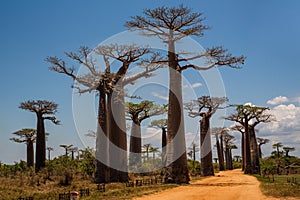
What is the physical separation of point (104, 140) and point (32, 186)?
12.5 feet

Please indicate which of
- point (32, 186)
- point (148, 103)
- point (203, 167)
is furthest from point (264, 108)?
point (32, 186)

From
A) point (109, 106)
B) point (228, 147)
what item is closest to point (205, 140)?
point (109, 106)

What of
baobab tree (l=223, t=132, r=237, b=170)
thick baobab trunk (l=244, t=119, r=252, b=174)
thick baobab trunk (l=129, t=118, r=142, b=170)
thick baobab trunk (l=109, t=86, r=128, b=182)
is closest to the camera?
thick baobab trunk (l=109, t=86, r=128, b=182)

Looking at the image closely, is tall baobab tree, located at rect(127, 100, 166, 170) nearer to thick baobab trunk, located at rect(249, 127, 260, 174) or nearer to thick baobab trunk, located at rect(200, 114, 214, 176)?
thick baobab trunk, located at rect(200, 114, 214, 176)

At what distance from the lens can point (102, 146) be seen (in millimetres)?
16422

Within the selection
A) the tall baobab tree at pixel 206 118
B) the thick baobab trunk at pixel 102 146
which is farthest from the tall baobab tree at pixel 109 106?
the tall baobab tree at pixel 206 118

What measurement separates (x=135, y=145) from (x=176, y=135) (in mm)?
11537

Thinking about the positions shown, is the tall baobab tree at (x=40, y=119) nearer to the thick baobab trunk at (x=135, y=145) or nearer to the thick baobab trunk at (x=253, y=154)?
the thick baobab trunk at (x=135, y=145)

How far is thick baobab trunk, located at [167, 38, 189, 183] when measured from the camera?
49.8ft

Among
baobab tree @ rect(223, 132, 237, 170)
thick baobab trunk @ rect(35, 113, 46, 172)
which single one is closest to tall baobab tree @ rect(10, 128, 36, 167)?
thick baobab trunk @ rect(35, 113, 46, 172)

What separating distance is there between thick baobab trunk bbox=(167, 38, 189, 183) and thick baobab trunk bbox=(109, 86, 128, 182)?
9.62 ft

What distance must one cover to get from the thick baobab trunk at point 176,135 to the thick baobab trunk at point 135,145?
1009 centimetres

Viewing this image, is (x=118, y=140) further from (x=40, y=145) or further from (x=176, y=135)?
(x=40, y=145)

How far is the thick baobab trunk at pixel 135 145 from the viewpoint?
2559 cm
